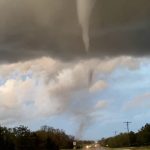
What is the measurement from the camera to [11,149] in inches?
A: 4995

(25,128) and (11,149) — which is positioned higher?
(25,128)

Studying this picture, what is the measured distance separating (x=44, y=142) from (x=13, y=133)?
14.1 metres

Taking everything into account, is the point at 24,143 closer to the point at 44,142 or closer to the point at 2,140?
the point at 44,142

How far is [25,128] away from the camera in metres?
168

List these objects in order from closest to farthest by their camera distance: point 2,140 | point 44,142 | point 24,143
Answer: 1. point 2,140
2. point 24,143
3. point 44,142

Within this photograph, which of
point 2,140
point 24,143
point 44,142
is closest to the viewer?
point 2,140

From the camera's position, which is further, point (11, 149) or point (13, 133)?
point (13, 133)

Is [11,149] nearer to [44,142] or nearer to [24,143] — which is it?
[24,143]

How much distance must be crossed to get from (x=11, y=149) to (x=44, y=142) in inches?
1647

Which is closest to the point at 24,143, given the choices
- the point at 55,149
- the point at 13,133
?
the point at 13,133

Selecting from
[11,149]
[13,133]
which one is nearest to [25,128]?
[13,133]

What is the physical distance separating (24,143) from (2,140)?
30.1 meters

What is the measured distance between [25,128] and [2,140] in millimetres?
45640

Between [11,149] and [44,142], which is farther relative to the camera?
[44,142]
